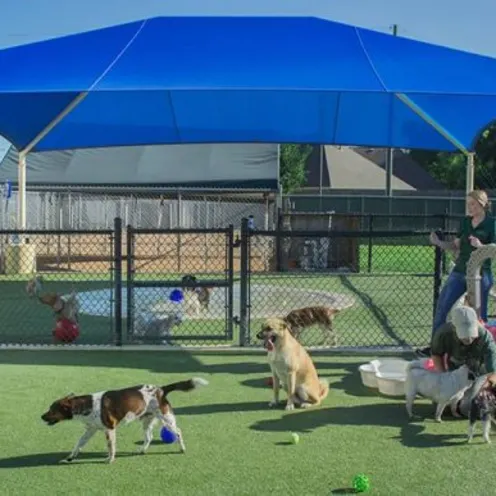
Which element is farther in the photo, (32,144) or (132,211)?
(132,211)

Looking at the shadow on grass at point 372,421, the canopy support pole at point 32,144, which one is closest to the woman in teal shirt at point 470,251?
the shadow on grass at point 372,421

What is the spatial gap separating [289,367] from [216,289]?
5080 millimetres

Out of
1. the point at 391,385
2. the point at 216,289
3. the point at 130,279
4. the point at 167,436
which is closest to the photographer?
the point at 167,436

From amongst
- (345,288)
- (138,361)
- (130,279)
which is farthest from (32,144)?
(345,288)

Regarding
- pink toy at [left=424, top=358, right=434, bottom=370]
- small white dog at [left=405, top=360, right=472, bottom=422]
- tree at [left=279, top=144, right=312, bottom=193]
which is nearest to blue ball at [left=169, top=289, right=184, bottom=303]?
pink toy at [left=424, top=358, right=434, bottom=370]

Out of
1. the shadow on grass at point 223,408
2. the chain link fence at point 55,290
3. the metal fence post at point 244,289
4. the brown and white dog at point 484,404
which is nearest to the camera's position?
the brown and white dog at point 484,404

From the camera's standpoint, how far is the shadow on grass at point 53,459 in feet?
16.3

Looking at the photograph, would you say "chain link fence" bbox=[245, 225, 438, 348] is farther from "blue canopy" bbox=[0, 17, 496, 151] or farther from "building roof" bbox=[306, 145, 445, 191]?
"building roof" bbox=[306, 145, 445, 191]

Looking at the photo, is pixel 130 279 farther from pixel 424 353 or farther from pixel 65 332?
pixel 424 353

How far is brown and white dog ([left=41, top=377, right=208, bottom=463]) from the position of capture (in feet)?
15.9

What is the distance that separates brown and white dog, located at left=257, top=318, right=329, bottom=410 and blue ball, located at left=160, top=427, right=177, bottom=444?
1.28m

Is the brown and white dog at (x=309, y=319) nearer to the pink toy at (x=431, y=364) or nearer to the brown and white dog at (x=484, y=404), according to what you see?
the pink toy at (x=431, y=364)

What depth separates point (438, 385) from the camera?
19.0ft

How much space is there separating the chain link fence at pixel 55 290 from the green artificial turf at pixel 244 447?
1.86 meters
